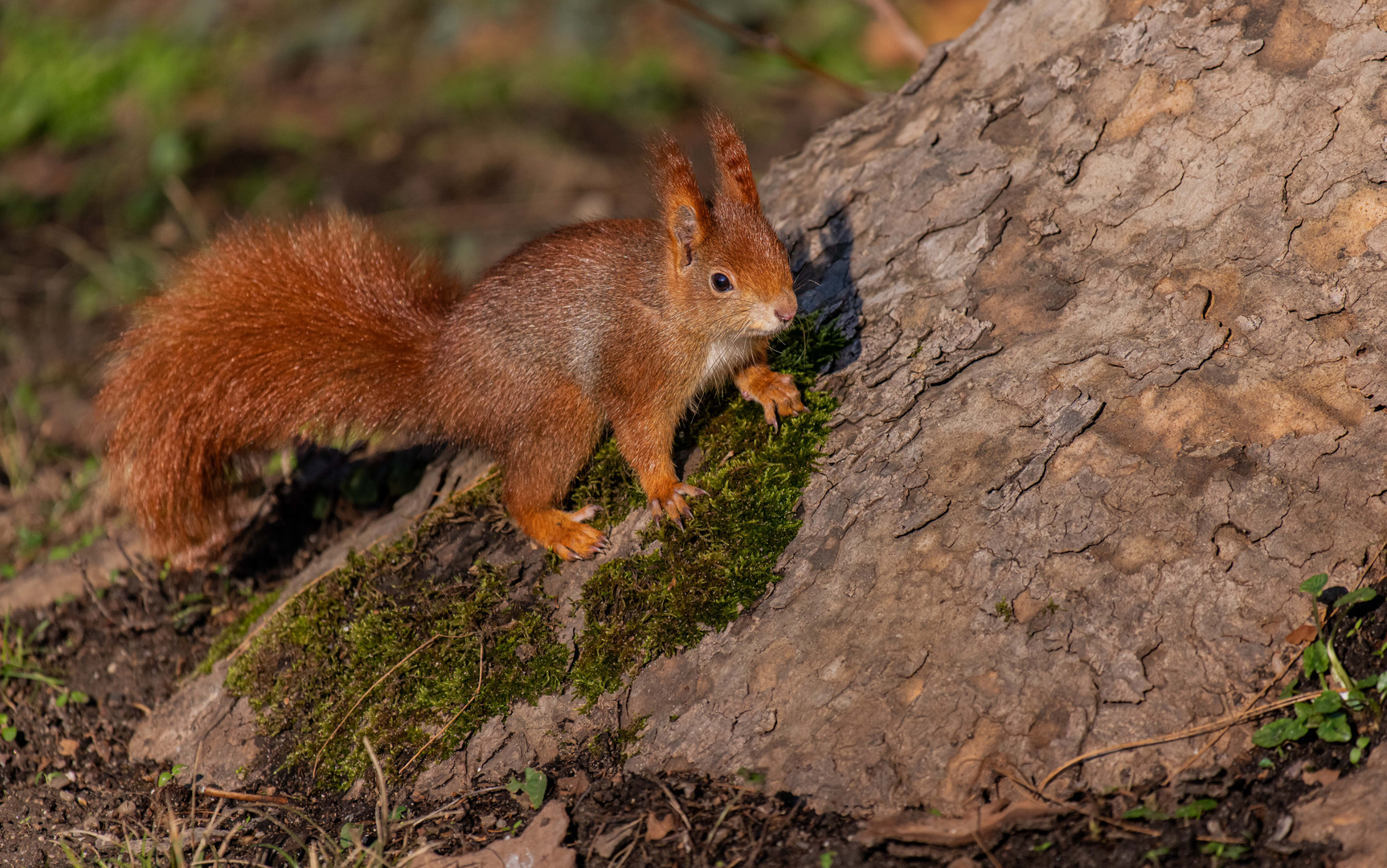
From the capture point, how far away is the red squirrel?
2861 mm

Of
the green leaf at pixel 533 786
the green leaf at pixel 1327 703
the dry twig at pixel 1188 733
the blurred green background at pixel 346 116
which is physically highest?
the blurred green background at pixel 346 116

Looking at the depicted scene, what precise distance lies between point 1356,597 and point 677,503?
59.5 inches

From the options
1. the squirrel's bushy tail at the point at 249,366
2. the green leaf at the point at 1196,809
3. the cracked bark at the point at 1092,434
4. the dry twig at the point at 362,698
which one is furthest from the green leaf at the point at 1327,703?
the squirrel's bushy tail at the point at 249,366

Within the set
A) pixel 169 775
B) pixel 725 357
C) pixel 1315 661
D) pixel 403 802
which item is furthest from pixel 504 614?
pixel 1315 661

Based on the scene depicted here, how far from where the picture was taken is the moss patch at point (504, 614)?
2.60 m

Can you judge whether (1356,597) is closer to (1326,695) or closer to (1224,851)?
(1326,695)

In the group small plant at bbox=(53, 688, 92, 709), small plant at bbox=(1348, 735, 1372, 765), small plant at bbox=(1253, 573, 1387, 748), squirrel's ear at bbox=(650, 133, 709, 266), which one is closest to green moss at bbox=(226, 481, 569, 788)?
small plant at bbox=(53, 688, 92, 709)

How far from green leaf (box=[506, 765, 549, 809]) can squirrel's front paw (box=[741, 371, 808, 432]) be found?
1073 millimetres

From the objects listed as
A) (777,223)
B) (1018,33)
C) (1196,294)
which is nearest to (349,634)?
(777,223)

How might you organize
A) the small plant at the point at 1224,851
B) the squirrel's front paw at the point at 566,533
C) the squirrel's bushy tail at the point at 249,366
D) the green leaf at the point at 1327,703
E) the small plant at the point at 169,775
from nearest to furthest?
1. the small plant at the point at 1224,851
2. the green leaf at the point at 1327,703
3. the squirrel's front paw at the point at 566,533
4. the small plant at the point at 169,775
5. the squirrel's bushy tail at the point at 249,366

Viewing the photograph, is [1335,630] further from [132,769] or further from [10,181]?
[10,181]

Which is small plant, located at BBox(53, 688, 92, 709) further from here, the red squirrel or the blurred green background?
the blurred green background

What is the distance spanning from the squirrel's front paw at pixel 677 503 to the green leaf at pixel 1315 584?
1368 millimetres

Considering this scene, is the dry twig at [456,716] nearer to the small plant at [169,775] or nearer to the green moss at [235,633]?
the small plant at [169,775]
